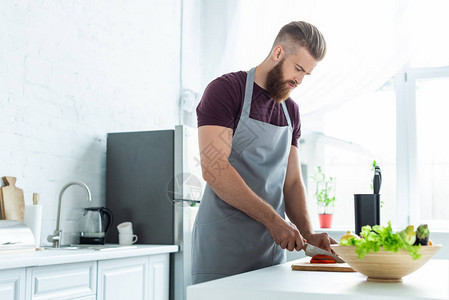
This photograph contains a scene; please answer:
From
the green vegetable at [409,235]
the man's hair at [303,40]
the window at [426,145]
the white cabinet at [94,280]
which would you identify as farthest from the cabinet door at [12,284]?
the window at [426,145]

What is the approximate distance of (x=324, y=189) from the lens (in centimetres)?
422

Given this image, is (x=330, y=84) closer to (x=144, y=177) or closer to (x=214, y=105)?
(x=144, y=177)

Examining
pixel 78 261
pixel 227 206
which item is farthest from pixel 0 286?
pixel 227 206

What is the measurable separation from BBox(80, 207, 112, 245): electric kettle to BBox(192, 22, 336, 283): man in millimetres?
1120

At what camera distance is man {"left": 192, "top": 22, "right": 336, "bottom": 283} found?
1997mm

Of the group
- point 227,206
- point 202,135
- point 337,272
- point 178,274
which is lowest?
point 178,274

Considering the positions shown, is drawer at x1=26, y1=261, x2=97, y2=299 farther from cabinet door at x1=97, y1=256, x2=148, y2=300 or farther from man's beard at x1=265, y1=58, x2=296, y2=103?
man's beard at x1=265, y1=58, x2=296, y2=103

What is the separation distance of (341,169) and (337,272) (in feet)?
9.44

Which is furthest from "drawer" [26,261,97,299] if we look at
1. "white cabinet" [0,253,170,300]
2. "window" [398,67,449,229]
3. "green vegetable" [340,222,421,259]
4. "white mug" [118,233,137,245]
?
"window" [398,67,449,229]

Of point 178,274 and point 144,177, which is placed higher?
point 144,177

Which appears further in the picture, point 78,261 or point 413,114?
point 413,114

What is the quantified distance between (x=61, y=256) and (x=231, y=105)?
94cm

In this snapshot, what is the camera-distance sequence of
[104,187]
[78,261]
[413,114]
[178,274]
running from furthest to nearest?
[413,114] → [104,187] → [178,274] → [78,261]

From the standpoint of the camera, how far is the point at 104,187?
3484 millimetres
